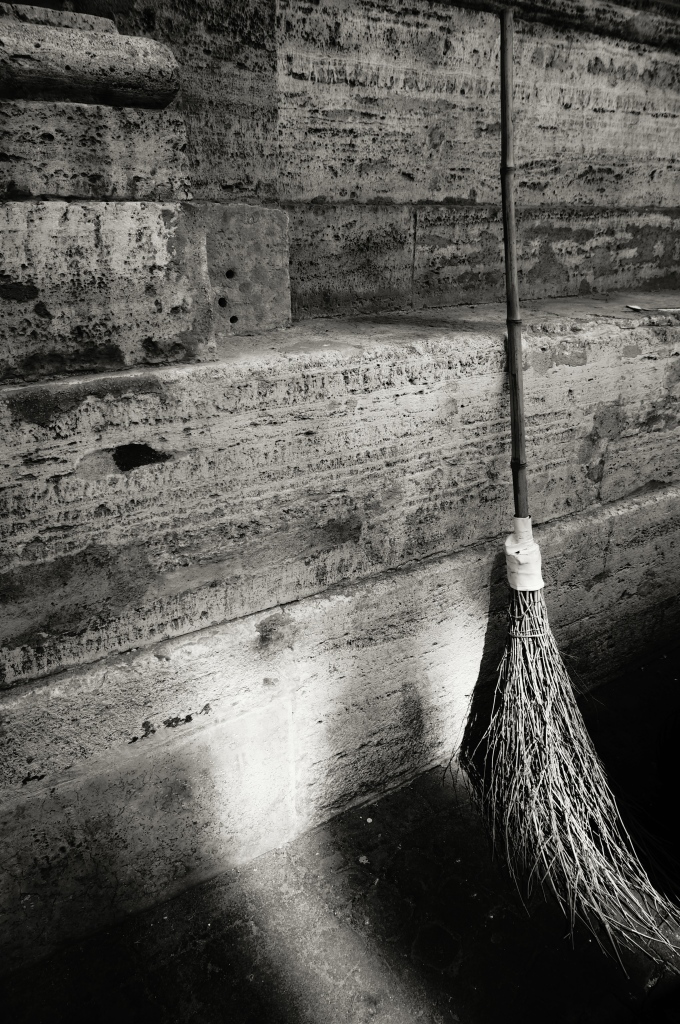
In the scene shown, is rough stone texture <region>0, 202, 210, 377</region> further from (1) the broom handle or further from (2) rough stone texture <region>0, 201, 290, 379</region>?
(1) the broom handle

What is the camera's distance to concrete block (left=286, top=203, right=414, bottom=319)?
7.35 ft

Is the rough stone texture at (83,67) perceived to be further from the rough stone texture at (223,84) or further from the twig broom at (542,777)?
the twig broom at (542,777)

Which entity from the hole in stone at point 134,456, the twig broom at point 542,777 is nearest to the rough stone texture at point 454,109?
the twig broom at point 542,777

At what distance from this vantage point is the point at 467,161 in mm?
2424

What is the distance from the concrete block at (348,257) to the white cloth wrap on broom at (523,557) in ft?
2.97

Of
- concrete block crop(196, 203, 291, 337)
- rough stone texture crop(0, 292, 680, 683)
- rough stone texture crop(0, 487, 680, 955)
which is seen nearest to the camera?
rough stone texture crop(0, 292, 680, 683)

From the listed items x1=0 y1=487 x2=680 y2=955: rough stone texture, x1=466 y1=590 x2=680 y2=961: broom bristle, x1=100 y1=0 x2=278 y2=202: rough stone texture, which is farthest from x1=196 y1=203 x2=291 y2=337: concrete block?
x1=466 y1=590 x2=680 y2=961: broom bristle

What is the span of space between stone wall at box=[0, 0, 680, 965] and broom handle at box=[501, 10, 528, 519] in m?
0.08

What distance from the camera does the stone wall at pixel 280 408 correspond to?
1.56 metres

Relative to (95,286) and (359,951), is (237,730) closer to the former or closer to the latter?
(359,951)

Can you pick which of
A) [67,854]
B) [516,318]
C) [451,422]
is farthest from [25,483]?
[516,318]

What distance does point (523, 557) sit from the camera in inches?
86.0

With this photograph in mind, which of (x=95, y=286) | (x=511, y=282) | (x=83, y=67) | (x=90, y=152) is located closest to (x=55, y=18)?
(x=83, y=67)

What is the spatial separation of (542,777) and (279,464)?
133cm
